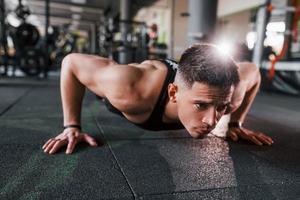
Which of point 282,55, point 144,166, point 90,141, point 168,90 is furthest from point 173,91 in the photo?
point 282,55

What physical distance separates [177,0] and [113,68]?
840 centimetres

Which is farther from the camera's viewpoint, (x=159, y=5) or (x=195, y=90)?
(x=159, y=5)

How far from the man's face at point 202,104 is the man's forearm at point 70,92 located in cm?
51

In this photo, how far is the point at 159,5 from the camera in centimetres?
902

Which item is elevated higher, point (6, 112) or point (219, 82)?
point (219, 82)

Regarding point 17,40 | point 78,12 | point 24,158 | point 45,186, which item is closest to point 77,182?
point 45,186

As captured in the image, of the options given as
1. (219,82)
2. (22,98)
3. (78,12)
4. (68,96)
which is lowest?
(22,98)

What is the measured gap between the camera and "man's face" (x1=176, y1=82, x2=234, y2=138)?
978 mm

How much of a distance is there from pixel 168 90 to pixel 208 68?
21 centimetres

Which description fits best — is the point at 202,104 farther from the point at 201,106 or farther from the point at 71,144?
the point at 71,144

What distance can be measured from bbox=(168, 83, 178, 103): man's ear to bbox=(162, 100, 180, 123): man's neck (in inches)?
1.3

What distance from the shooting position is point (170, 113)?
122cm

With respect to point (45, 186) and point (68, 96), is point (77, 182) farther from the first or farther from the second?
point (68, 96)

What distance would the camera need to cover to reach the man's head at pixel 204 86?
3.21 ft
